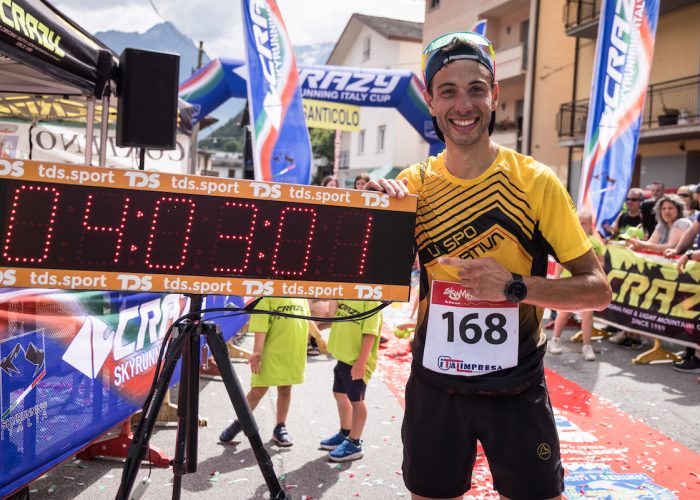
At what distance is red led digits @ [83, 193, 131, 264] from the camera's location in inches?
93.0

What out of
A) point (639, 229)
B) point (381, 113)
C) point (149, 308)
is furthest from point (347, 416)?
point (381, 113)

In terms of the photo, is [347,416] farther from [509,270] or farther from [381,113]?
[381,113]

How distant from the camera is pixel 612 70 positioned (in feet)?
30.0

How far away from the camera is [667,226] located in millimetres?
8648

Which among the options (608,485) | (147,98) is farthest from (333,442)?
(147,98)

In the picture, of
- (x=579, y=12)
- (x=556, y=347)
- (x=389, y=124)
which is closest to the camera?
(x=556, y=347)

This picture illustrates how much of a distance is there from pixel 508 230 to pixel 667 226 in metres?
7.41

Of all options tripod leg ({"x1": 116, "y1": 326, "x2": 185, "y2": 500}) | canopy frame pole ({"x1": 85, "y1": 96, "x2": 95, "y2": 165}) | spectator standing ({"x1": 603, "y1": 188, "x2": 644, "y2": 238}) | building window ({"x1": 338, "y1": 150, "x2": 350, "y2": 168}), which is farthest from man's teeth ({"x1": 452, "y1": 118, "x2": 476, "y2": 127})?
building window ({"x1": 338, "y1": 150, "x2": 350, "y2": 168})

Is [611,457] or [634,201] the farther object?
[634,201]

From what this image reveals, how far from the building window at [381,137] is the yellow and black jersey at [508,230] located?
120 ft

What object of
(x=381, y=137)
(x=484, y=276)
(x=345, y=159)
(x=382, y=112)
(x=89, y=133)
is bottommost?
(x=484, y=276)

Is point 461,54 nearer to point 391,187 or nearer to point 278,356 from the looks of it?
point 391,187

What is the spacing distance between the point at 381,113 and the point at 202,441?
35162 mm

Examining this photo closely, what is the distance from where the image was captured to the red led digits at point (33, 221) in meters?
2.29
